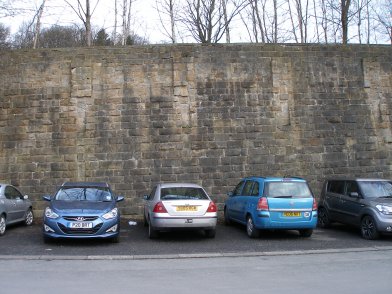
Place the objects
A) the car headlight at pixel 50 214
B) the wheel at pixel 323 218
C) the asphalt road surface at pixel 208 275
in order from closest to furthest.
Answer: the asphalt road surface at pixel 208 275, the car headlight at pixel 50 214, the wheel at pixel 323 218

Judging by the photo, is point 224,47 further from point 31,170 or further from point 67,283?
point 67,283

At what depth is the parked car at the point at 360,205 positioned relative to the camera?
1115cm

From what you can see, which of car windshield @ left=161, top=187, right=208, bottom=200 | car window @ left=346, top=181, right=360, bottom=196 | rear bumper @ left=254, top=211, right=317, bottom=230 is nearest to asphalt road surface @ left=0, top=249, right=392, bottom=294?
Answer: rear bumper @ left=254, top=211, right=317, bottom=230

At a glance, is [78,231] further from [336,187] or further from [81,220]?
[336,187]

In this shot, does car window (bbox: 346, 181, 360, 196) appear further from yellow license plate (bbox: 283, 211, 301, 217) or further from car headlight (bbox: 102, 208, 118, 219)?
car headlight (bbox: 102, 208, 118, 219)

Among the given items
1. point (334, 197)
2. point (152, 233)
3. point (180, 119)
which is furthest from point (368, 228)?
point (180, 119)

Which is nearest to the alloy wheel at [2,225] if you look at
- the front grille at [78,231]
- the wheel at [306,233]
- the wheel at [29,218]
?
the wheel at [29,218]

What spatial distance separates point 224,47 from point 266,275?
35.5 ft

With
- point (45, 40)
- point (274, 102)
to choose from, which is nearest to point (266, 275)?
point (274, 102)

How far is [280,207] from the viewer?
11211 millimetres

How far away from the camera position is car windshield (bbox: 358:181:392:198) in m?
12.1

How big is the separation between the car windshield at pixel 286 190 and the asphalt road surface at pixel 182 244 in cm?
118

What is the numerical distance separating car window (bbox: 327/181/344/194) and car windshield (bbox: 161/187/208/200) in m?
4.25

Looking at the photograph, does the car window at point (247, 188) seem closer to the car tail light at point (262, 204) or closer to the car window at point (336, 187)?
the car tail light at point (262, 204)
